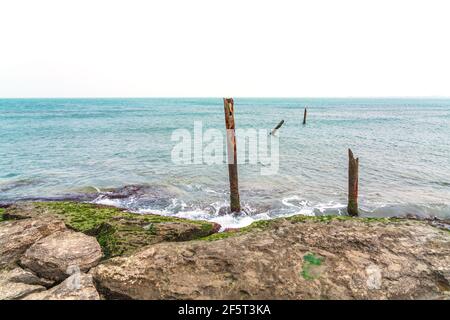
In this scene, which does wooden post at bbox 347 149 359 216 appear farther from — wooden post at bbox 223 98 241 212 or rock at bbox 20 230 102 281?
Answer: rock at bbox 20 230 102 281

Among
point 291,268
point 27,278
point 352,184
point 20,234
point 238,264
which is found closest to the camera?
point 291,268

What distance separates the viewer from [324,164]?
22.5 m

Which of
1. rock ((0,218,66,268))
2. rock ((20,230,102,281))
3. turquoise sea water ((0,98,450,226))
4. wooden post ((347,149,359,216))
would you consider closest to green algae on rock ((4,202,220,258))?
rock ((20,230,102,281))

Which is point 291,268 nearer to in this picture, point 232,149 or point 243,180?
point 232,149

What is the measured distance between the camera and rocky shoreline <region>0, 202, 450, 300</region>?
5422 mm

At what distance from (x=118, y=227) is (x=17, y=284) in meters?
2.90

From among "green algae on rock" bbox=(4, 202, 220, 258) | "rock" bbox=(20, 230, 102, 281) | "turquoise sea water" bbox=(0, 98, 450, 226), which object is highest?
"rock" bbox=(20, 230, 102, 281)

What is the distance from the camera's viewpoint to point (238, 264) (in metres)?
6.02

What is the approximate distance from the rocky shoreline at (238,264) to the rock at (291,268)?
20 millimetres

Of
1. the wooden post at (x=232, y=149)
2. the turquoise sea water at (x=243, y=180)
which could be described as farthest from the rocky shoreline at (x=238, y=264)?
the turquoise sea water at (x=243, y=180)

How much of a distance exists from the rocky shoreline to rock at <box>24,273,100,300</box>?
0.06ft

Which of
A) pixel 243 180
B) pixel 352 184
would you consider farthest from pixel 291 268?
pixel 243 180

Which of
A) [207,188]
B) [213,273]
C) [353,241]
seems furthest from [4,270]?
[207,188]

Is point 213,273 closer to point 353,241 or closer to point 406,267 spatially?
point 353,241
